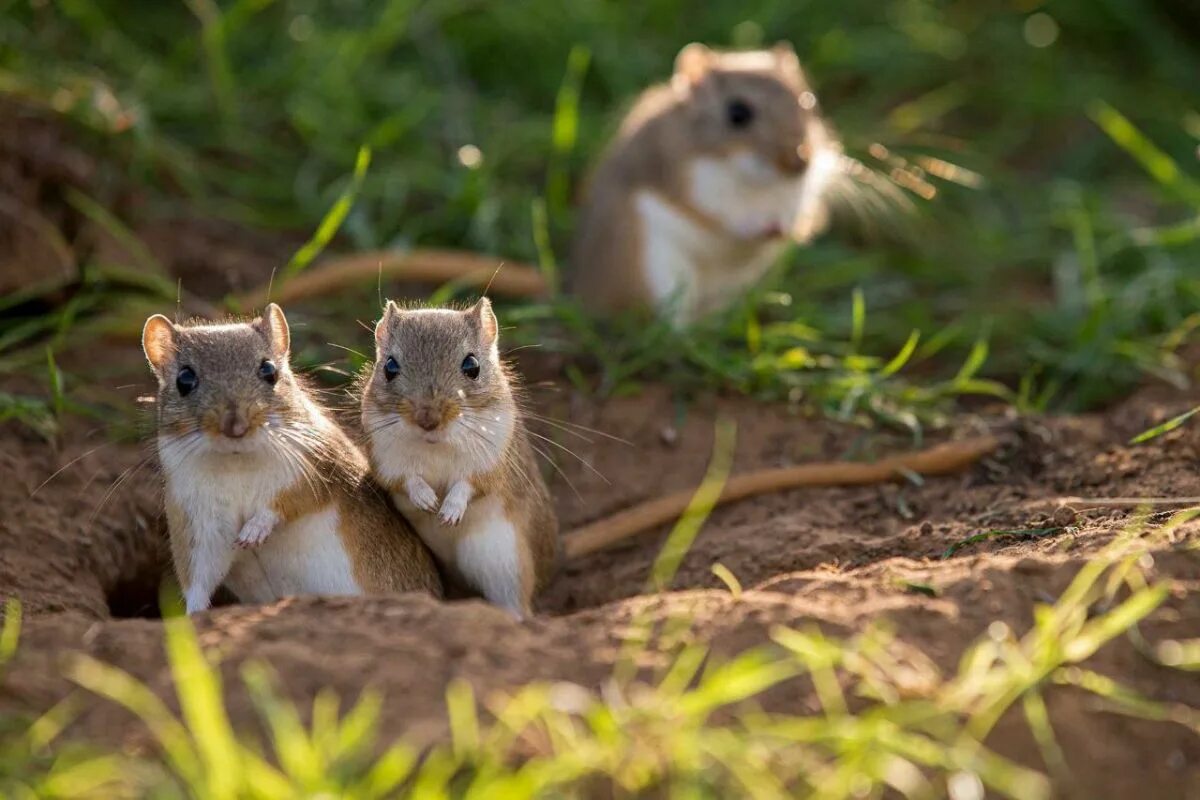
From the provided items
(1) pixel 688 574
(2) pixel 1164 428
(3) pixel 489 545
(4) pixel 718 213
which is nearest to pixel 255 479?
(3) pixel 489 545

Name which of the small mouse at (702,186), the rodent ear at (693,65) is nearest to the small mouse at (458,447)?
the small mouse at (702,186)

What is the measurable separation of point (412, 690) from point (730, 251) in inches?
165

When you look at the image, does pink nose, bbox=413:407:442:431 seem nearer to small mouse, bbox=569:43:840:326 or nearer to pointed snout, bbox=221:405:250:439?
pointed snout, bbox=221:405:250:439

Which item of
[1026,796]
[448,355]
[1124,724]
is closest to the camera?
[1026,796]

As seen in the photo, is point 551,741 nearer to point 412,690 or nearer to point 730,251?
point 412,690

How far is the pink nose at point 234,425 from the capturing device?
4.22 metres

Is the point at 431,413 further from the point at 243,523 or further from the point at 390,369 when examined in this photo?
the point at 243,523

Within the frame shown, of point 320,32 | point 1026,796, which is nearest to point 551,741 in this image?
point 1026,796

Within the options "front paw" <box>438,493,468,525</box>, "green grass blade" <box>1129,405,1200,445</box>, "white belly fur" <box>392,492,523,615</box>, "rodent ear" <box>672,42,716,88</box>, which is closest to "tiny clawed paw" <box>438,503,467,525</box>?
"front paw" <box>438,493,468,525</box>

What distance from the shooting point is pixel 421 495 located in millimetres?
4512

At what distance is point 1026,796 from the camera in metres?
3.06

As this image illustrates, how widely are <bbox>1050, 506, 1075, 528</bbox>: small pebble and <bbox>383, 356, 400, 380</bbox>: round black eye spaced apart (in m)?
1.89

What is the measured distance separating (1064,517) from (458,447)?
5.63 ft

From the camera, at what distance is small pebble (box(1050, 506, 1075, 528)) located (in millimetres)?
4467
